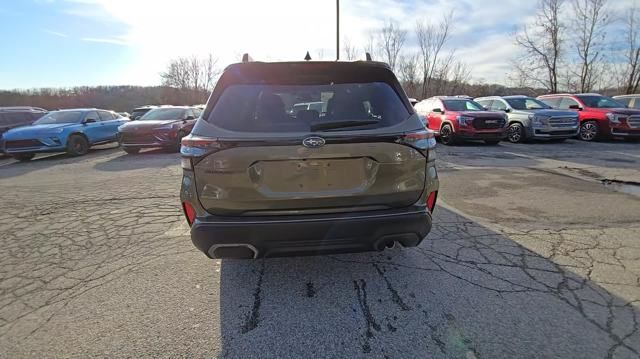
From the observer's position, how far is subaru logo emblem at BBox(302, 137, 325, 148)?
7.77ft

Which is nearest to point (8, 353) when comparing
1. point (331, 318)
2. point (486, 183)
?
point (331, 318)

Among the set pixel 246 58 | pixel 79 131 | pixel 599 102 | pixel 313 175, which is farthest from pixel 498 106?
pixel 79 131

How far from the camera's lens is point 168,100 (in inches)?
1970

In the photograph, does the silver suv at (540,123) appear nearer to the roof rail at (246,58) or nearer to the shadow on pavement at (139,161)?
the shadow on pavement at (139,161)

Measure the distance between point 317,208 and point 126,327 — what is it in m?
1.65

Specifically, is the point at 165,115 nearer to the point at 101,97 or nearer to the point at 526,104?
the point at 526,104

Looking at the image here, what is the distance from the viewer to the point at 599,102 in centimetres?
1362

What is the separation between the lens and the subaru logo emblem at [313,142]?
7.77 ft

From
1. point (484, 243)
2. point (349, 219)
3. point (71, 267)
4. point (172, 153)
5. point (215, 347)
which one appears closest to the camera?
point (215, 347)

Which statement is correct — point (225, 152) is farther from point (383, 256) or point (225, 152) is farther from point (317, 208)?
point (383, 256)

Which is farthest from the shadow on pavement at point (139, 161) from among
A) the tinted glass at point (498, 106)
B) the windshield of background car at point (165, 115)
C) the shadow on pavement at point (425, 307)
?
the tinted glass at point (498, 106)

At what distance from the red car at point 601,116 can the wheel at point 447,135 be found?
17.7ft

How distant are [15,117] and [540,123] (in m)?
19.5

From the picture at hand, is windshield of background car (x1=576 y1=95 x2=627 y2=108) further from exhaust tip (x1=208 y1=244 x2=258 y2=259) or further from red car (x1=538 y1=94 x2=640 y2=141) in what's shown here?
exhaust tip (x1=208 y1=244 x2=258 y2=259)
